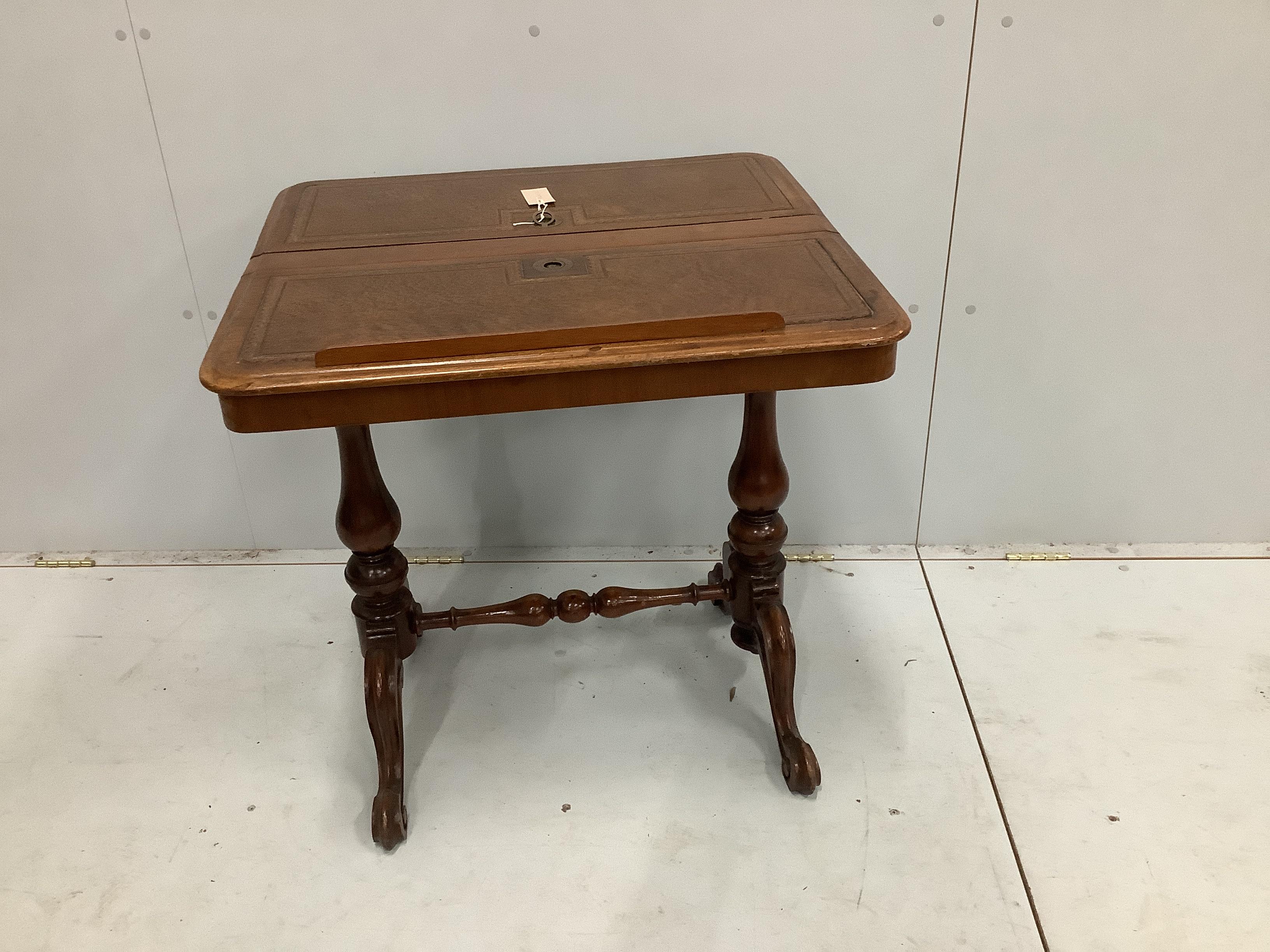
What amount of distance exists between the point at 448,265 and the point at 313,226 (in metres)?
0.36

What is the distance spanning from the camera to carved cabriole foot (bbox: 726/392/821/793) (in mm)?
2031

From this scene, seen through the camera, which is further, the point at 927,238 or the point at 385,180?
the point at 927,238

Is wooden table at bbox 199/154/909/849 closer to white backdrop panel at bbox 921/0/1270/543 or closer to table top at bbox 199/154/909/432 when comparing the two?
table top at bbox 199/154/909/432

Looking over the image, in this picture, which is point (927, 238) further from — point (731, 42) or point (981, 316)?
point (731, 42)

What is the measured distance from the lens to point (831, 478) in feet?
8.93

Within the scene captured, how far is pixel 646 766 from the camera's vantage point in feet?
6.95

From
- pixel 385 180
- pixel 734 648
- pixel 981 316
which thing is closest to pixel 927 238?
pixel 981 316

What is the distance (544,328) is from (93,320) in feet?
5.21

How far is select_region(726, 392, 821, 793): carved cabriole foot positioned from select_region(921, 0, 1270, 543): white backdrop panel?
0.73 m

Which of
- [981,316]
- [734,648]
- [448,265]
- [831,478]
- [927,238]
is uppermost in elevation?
[448,265]

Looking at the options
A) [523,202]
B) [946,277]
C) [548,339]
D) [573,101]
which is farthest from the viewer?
[946,277]

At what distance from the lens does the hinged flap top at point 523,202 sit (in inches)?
75.0

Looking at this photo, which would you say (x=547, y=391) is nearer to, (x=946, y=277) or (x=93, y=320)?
(x=946, y=277)

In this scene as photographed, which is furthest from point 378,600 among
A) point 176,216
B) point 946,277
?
point 946,277
